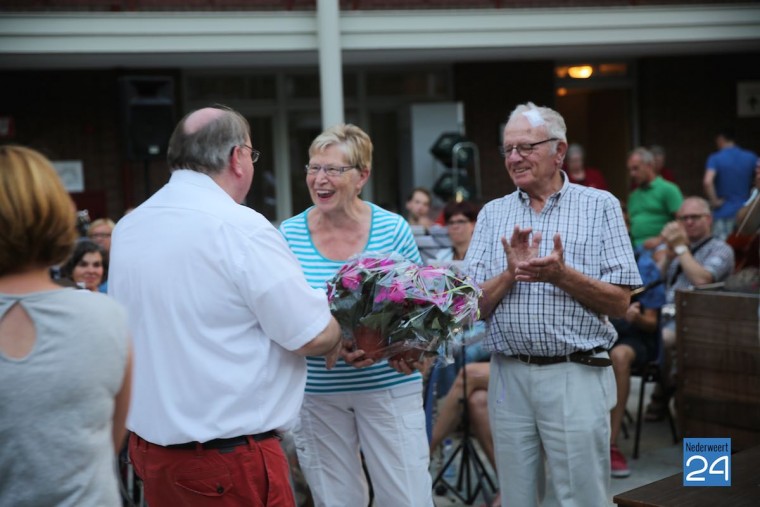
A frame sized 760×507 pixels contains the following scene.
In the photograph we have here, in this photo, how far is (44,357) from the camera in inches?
81.8

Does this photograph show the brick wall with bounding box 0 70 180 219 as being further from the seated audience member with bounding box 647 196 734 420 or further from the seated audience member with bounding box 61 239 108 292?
the seated audience member with bounding box 647 196 734 420

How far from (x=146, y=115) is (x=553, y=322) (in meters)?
7.72

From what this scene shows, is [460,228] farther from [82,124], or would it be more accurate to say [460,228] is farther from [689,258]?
[82,124]

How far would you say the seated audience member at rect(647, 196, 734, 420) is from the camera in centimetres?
694

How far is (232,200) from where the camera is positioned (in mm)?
2975

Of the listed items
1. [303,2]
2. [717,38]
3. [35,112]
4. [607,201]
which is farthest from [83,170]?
[607,201]

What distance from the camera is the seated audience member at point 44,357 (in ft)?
6.79

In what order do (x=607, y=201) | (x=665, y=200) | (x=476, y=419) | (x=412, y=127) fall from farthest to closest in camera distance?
(x=412, y=127) < (x=665, y=200) < (x=476, y=419) < (x=607, y=201)

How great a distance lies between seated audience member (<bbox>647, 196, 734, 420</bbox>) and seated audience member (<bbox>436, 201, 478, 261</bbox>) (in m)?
1.56

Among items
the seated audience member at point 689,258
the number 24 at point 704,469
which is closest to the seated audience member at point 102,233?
the seated audience member at point 689,258

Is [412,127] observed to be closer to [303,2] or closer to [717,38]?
[303,2]

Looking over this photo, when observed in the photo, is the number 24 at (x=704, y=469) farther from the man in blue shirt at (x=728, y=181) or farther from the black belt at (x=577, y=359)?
the man in blue shirt at (x=728, y=181)

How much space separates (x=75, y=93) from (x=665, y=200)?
8.68 m

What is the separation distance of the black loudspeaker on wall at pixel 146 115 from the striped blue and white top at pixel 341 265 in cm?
675
